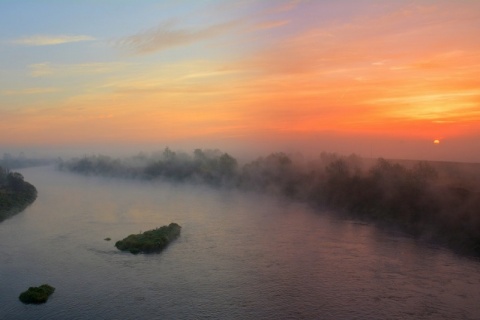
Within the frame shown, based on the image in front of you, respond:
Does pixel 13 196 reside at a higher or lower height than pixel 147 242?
higher

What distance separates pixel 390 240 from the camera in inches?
1815

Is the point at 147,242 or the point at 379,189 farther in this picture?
the point at 379,189

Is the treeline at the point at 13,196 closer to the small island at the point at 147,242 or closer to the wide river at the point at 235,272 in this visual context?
the wide river at the point at 235,272

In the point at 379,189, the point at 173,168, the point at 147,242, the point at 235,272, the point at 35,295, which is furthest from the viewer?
the point at 173,168

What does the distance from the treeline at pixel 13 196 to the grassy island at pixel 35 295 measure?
32331 mm

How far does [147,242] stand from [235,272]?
11970 millimetres

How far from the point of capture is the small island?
4109 cm

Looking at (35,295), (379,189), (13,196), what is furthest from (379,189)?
(13,196)

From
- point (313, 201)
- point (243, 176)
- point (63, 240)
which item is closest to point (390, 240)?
point (313, 201)

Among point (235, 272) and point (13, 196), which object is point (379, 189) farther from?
point (13, 196)

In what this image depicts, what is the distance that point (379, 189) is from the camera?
66.1 metres

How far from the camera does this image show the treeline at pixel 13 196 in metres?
61.2

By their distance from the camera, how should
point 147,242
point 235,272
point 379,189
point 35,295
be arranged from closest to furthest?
point 35,295 < point 235,272 < point 147,242 < point 379,189

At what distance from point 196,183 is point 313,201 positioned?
46864 mm
